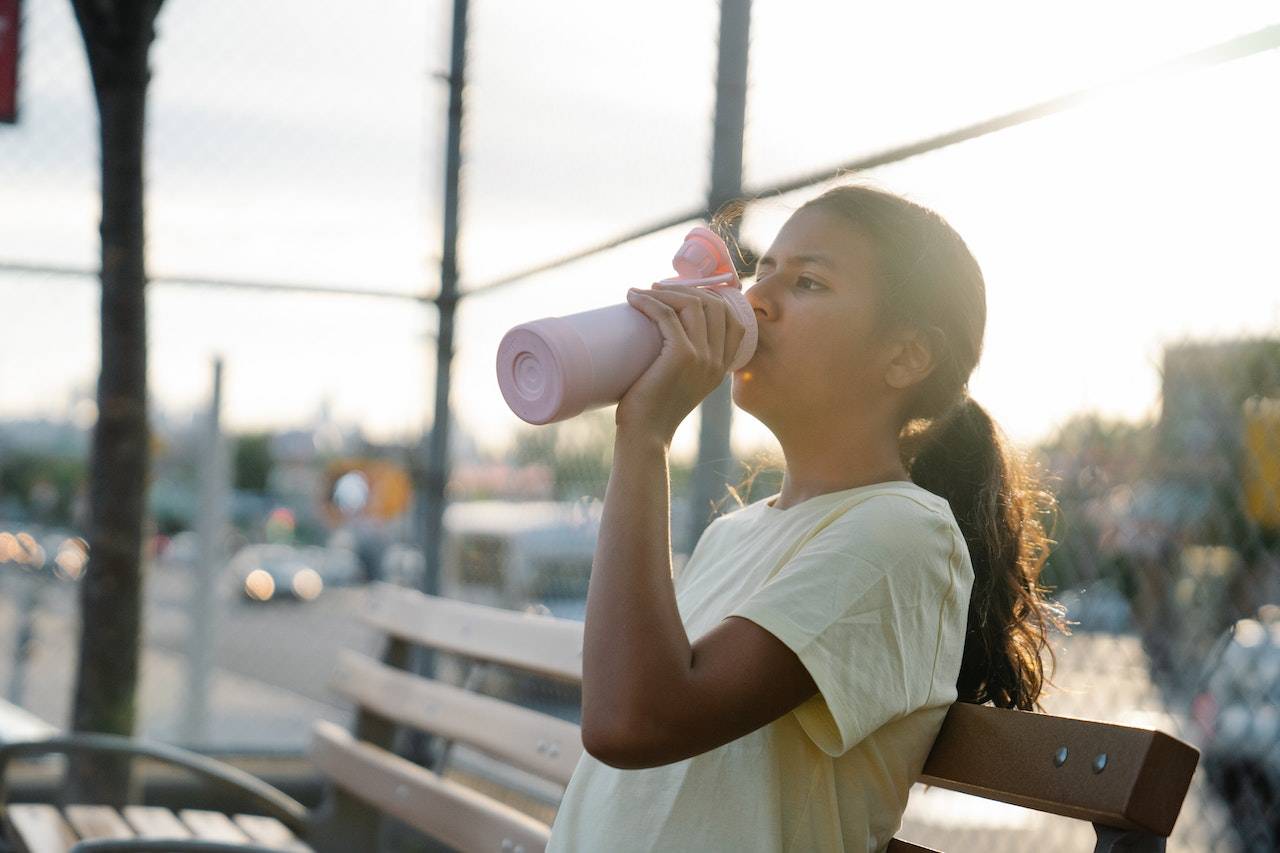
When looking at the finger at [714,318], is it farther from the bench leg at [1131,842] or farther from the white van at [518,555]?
the white van at [518,555]

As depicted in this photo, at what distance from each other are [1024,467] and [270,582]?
78.5ft

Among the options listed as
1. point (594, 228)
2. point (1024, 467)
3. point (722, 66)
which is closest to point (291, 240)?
point (594, 228)

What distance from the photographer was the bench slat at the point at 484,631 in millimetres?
2275

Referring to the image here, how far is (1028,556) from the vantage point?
1.69 m

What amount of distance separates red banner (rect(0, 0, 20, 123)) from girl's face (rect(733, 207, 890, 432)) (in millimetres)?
3716

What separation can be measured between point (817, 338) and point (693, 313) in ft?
0.56

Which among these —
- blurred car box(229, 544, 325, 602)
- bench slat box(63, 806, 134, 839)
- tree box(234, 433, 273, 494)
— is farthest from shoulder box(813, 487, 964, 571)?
tree box(234, 433, 273, 494)

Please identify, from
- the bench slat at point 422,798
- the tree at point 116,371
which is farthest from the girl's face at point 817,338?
the tree at point 116,371

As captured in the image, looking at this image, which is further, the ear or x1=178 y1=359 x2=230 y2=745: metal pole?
x1=178 y1=359 x2=230 y2=745: metal pole

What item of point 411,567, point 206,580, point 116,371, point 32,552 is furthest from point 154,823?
point 32,552

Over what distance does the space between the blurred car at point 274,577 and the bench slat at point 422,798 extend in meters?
22.0

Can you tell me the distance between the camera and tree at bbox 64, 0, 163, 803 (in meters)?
3.65

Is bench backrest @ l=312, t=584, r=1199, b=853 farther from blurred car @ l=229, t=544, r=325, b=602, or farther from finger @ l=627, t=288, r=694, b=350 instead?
blurred car @ l=229, t=544, r=325, b=602

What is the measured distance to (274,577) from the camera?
24.9 metres
